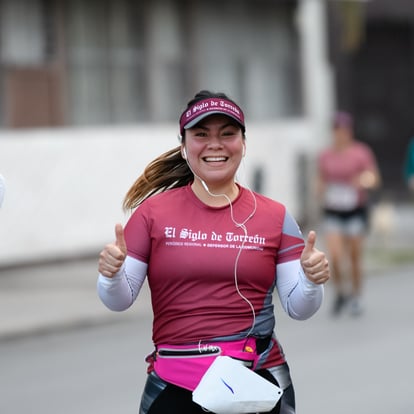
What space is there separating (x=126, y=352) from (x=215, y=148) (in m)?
Result: 5.89

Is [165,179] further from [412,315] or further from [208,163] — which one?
[412,315]

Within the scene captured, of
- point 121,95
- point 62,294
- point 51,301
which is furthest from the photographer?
point 121,95

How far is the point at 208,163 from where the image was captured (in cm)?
422

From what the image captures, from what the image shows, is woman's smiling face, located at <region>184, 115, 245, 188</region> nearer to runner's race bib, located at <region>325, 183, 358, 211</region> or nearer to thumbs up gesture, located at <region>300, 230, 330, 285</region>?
thumbs up gesture, located at <region>300, 230, 330, 285</region>

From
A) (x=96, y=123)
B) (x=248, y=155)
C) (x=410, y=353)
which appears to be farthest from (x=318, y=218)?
(x=410, y=353)

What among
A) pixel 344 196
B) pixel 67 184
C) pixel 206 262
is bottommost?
pixel 206 262

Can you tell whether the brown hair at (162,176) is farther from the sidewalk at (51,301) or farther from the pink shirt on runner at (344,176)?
the pink shirt on runner at (344,176)

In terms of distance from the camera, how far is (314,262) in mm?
3990

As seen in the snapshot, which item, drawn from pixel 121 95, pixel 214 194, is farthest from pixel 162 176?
pixel 121 95

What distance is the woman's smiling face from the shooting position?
165 inches

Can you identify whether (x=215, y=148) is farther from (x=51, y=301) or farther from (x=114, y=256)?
(x=51, y=301)

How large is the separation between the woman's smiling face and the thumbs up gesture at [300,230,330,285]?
16.4 inches

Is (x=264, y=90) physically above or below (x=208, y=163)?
above

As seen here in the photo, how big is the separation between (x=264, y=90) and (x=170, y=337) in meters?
15.9
